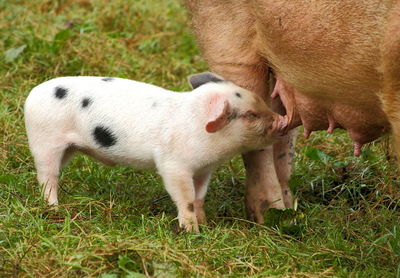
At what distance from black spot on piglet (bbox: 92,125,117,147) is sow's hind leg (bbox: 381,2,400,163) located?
1.37m

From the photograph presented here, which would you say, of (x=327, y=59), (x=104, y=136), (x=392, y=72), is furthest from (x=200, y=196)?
(x=392, y=72)

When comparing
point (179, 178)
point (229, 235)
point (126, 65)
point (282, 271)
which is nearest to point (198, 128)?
point (179, 178)

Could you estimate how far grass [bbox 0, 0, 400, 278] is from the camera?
411cm

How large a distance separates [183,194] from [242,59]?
820mm

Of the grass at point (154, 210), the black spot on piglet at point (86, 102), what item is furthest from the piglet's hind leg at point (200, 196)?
the black spot on piglet at point (86, 102)

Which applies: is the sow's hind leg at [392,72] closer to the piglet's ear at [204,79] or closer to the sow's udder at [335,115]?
the sow's udder at [335,115]

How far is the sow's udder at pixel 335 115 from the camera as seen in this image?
4.54 metres

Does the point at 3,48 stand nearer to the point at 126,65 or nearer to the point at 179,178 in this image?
the point at 126,65

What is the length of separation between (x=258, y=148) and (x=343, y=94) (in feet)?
1.73

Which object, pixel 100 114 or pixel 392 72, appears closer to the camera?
pixel 392 72

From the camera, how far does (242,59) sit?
4.98 m

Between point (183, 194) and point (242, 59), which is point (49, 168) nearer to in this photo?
point (183, 194)

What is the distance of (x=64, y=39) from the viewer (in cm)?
713

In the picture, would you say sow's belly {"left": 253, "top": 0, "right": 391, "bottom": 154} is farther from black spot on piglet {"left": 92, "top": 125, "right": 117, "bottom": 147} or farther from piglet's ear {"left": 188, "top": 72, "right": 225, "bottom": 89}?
black spot on piglet {"left": 92, "top": 125, "right": 117, "bottom": 147}
